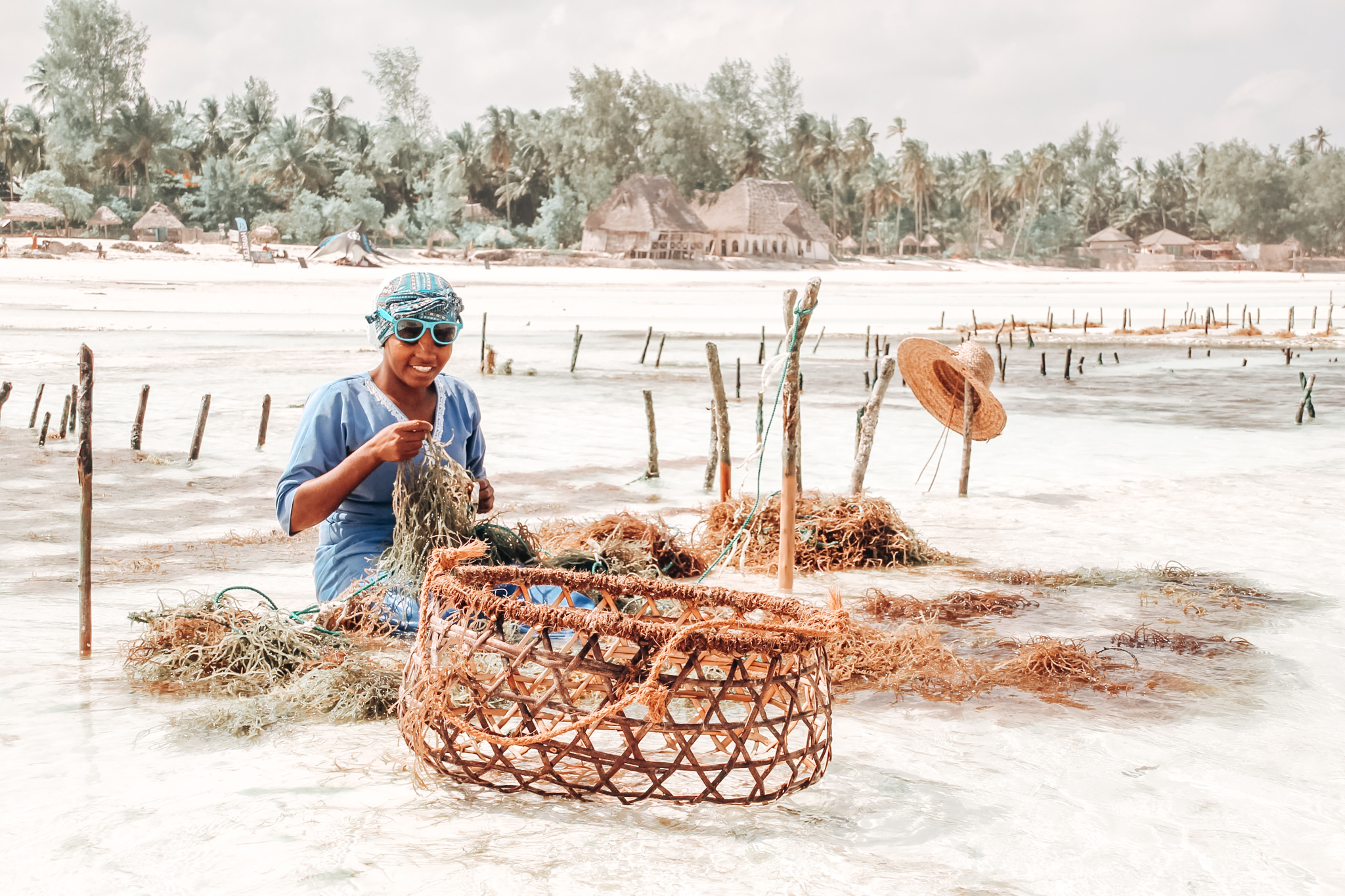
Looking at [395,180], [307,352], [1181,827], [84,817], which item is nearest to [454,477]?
[84,817]

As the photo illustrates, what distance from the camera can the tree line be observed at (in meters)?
50.1

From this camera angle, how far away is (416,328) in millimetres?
3604

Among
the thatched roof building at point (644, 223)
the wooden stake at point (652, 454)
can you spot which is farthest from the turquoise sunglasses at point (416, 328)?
the thatched roof building at point (644, 223)

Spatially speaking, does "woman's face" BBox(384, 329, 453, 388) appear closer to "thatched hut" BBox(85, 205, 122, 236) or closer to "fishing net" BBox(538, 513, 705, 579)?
"fishing net" BBox(538, 513, 705, 579)

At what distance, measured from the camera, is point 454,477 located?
3.76m

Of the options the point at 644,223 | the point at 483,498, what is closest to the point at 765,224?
the point at 644,223

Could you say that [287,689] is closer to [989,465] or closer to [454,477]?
[454,477]

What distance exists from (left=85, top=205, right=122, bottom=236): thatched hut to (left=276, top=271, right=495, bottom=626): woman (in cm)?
4920

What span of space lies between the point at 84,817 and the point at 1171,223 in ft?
251

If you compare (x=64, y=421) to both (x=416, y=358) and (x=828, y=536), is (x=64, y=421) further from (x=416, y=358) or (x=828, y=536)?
(x=416, y=358)

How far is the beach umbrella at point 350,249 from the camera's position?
40.8 m

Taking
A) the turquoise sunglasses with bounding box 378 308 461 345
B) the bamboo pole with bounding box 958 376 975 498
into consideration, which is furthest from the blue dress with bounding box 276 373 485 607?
the bamboo pole with bounding box 958 376 975 498

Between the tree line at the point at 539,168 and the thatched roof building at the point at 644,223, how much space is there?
2.79 meters

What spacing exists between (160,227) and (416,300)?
47482 millimetres
